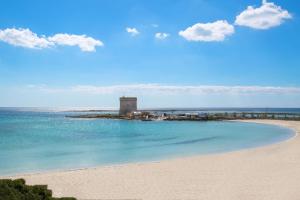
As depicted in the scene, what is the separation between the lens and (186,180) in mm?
13820

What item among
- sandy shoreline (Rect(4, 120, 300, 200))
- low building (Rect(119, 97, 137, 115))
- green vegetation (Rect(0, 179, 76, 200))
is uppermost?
low building (Rect(119, 97, 137, 115))

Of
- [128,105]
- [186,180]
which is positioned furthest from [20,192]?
[128,105]

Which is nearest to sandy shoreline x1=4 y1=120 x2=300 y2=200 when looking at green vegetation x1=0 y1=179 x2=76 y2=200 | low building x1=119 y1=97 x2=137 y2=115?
green vegetation x1=0 y1=179 x2=76 y2=200

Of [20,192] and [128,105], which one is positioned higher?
[128,105]

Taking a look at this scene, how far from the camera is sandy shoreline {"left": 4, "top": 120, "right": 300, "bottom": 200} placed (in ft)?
38.1

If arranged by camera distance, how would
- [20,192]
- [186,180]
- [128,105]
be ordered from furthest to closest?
[128,105] < [186,180] < [20,192]

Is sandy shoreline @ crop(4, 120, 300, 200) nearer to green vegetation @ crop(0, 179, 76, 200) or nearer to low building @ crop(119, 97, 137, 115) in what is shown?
green vegetation @ crop(0, 179, 76, 200)

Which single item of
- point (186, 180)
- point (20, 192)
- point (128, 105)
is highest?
point (128, 105)

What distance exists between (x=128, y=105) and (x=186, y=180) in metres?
76.8

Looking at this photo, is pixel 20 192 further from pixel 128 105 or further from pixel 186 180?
pixel 128 105

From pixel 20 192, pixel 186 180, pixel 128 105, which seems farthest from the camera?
pixel 128 105

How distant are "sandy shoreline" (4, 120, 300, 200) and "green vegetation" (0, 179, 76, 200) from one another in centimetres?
340

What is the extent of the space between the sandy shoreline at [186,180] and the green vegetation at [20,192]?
3403 mm

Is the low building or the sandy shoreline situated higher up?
the low building
